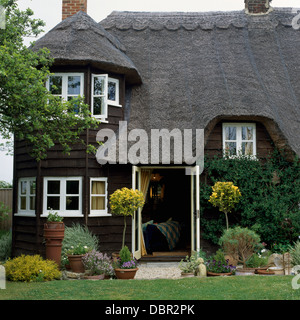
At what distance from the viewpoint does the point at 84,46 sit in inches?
467

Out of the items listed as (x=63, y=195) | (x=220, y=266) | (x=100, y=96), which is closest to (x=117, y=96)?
(x=100, y=96)

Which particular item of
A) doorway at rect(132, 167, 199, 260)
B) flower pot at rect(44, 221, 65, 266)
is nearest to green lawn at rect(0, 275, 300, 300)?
flower pot at rect(44, 221, 65, 266)

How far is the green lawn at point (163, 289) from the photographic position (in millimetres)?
7125

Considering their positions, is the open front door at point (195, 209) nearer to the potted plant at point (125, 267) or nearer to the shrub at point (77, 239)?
the potted plant at point (125, 267)

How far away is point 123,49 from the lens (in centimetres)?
1420

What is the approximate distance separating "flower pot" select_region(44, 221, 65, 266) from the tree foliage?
6.52 ft

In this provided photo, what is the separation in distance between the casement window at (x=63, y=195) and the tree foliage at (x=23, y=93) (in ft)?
8.80

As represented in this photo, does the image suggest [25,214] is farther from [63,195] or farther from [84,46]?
[84,46]

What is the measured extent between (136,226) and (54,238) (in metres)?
2.61

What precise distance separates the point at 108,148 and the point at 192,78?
394 centimetres

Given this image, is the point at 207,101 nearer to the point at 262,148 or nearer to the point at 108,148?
the point at 262,148

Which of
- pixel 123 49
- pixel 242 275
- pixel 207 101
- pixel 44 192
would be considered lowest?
pixel 242 275
